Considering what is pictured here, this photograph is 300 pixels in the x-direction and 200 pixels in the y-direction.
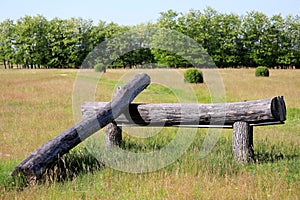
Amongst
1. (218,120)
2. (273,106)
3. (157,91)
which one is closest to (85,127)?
(218,120)

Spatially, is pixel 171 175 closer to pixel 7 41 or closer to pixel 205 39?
pixel 205 39

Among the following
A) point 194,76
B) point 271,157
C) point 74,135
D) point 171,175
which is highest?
point 194,76

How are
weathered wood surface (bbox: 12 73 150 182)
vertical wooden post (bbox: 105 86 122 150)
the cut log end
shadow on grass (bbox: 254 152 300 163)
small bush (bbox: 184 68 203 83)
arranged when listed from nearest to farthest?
weathered wood surface (bbox: 12 73 150 182) < the cut log end < shadow on grass (bbox: 254 152 300 163) < vertical wooden post (bbox: 105 86 122 150) < small bush (bbox: 184 68 203 83)

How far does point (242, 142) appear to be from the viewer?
6.70m

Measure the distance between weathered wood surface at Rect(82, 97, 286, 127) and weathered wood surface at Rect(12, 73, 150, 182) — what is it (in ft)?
1.06

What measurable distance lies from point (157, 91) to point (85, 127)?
1557 cm

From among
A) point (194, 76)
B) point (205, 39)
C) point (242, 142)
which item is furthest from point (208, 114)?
point (205, 39)

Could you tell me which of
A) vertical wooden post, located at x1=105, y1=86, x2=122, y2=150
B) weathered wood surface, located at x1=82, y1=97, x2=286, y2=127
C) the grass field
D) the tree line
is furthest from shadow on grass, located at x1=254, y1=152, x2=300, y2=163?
the tree line

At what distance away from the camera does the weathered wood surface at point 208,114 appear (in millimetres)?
6355

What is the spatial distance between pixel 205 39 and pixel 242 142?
2684 inches

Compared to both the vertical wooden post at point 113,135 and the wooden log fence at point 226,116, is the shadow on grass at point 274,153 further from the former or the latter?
the vertical wooden post at point 113,135

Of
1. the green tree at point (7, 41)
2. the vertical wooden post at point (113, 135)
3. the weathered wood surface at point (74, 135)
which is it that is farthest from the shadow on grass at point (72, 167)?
the green tree at point (7, 41)

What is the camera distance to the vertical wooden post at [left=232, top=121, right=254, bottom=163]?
21.7 ft

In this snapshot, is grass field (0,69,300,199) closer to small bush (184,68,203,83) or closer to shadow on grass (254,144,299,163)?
shadow on grass (254,144,299,163)
